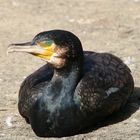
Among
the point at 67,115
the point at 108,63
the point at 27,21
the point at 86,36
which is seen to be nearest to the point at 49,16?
the point at 27,21

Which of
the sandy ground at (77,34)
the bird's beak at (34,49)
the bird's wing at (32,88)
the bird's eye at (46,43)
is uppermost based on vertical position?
the bird's eye at (46,43)

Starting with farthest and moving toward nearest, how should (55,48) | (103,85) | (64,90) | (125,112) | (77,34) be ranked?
(77,34), (125,112), (103,85), (64,90), (55,48)

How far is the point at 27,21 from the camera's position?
37.7ft

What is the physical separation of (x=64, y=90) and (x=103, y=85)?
1.48 feet

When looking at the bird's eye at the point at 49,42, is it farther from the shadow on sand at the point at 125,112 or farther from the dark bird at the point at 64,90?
the shadow on sand at the point at 125,112

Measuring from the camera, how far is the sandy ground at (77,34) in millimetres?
7371

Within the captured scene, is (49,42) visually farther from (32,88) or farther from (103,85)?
(103,85)

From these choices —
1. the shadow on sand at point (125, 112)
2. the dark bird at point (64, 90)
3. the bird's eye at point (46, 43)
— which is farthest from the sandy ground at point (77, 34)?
the bird's eye at point (46, 43)

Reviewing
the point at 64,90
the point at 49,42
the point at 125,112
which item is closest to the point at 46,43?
the point at 49,42

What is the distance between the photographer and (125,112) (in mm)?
7770

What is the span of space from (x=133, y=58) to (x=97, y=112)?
2.51 meters

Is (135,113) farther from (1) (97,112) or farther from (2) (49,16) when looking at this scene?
(2) (49,16)

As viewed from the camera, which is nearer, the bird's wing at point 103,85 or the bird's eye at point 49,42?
the bird's eye at point 49,42

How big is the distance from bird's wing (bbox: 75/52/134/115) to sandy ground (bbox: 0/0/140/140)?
27 centimetres
